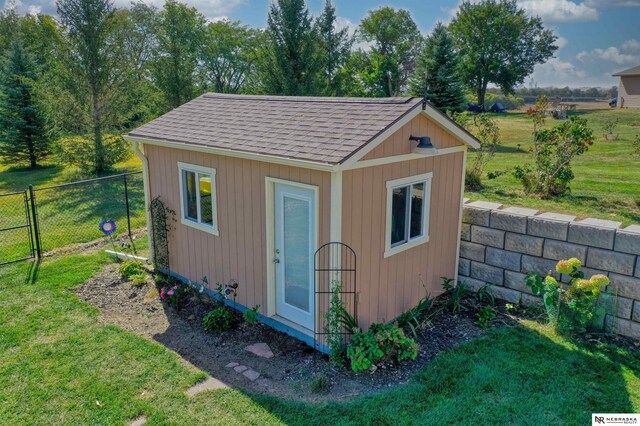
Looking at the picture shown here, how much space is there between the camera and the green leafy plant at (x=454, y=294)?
7074 millimetres

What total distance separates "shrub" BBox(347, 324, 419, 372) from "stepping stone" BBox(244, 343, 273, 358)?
42.8 inches

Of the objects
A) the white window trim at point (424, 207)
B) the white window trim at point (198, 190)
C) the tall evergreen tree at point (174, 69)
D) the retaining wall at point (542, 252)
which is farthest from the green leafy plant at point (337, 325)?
the tall evergreen tree at point (174, 69)

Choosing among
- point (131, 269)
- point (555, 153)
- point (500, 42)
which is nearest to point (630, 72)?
point (500, 42)

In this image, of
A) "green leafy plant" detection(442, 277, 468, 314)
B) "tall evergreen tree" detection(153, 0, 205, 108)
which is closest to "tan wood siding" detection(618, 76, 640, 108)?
"tall evergreen tree" detection(153, 0, 205, 108)

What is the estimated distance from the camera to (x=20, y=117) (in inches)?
757

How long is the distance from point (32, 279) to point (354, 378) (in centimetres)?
633

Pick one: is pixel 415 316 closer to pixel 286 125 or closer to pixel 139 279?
pixel 286 125

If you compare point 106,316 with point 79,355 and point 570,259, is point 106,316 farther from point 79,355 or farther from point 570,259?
point 570,259

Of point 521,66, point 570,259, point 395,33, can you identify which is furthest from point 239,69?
point 570,259

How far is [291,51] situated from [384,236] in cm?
1641

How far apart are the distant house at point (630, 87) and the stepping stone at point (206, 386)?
1674 inches

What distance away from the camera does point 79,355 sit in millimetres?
5895

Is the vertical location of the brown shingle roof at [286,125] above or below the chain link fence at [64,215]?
above

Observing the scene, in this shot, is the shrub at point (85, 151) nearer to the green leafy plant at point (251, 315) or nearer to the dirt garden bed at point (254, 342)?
the dirt garden bed at point (254, 342)
